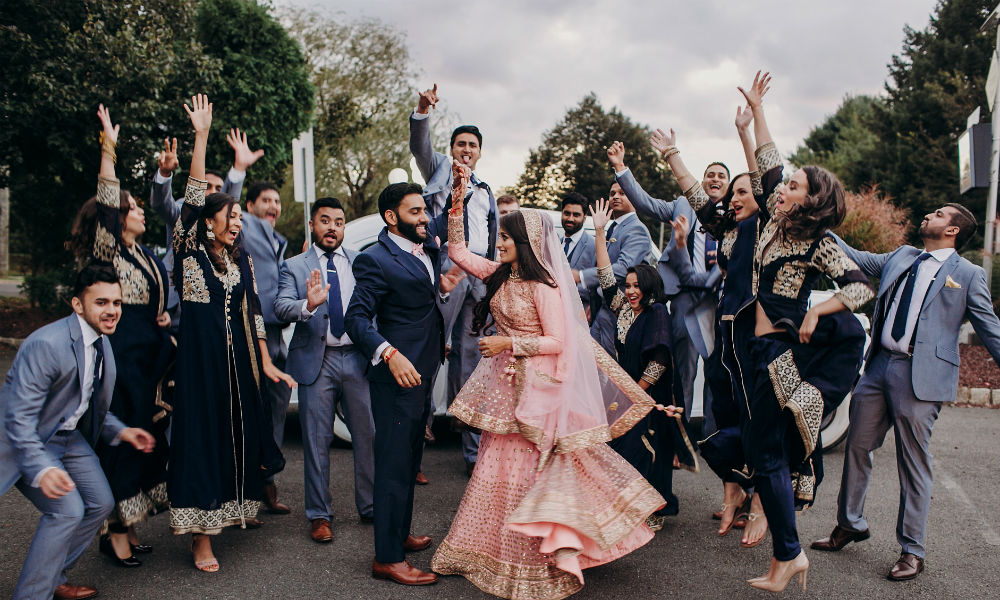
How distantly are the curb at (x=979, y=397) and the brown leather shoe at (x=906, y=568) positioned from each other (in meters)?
6.59

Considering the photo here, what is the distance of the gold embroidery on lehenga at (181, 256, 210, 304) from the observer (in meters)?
4.05

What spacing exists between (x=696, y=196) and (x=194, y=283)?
307cm

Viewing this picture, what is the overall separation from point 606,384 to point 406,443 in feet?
3.88

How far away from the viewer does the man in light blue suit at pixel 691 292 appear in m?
5.39

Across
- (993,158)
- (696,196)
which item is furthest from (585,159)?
(696,196)

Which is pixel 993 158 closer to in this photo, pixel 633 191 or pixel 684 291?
pixel 684 291

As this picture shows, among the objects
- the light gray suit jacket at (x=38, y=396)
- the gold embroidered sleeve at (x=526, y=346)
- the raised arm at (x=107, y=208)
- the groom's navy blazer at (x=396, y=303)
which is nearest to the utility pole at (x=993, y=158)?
the gold embroidered sleeve at (x=526, y=346)

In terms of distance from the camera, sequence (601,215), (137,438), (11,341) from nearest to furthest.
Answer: (137,438) < (601,215) < (11,341)

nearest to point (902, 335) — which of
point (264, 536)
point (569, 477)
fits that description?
point (569, 477)

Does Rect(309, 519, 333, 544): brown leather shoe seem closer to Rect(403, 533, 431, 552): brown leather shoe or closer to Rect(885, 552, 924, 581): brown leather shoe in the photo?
Rect(403, 533, 431, 552): brown leather shoe

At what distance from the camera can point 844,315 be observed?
358cm

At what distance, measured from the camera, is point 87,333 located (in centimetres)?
343

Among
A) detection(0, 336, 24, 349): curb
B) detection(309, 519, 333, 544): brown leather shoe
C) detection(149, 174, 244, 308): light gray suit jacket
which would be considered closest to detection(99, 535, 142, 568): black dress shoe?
detection(309, 519, 333, 544): brown leather shoe

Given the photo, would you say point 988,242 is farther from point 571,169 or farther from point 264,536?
point 571,169
